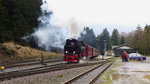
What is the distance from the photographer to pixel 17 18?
155 feet

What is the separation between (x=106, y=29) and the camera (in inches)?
7106

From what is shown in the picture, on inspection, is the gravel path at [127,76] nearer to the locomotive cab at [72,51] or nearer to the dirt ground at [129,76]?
the dirt ground at [129,76]

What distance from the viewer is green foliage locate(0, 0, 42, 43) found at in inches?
1718

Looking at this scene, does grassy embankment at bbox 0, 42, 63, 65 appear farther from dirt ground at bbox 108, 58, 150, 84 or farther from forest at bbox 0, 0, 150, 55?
dirt ground at bbox 108, 58, 150, 84

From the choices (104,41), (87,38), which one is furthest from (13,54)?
(87,38)

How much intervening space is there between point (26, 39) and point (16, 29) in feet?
17.8

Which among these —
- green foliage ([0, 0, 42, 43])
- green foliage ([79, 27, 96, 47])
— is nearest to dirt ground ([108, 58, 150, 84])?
green foliage ([0, 0, 42, 43])

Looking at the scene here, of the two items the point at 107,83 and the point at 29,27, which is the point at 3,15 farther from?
the point at 107,83

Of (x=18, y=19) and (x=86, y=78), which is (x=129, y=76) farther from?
(x=18, y=19)

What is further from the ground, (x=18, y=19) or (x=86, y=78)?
(x=18, y=19)

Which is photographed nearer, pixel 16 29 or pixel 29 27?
pixel 16 29

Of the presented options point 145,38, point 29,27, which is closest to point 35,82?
point 29,27

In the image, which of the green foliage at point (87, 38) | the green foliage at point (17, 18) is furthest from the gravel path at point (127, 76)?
the green foliage at point (87, 38)

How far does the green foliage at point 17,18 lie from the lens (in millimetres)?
43631
